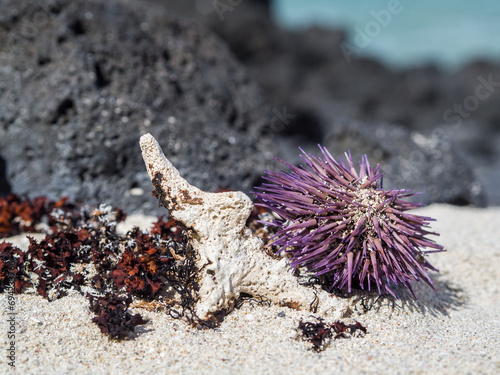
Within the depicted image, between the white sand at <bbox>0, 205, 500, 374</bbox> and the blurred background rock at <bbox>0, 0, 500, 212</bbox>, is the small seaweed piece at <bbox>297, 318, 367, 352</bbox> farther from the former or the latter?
the blurred background rock at <bbox>0, 0, 500, 212</bbox>

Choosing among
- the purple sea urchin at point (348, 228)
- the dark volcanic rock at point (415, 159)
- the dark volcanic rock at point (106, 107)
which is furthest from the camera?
the dark volcanic rock at point (415, 159)

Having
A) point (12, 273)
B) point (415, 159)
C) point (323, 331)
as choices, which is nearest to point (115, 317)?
point (12, 273)

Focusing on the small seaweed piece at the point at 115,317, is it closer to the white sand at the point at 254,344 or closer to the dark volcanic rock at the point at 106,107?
the white sand at the point at 254,344

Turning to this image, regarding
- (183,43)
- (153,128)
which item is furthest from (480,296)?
(183,43)

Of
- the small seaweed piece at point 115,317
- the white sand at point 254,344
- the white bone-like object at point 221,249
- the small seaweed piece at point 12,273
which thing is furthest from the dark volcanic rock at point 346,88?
the small seaweed piece at point 115,317

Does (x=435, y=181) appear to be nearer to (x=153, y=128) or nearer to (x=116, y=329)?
(x=153, y=128)
